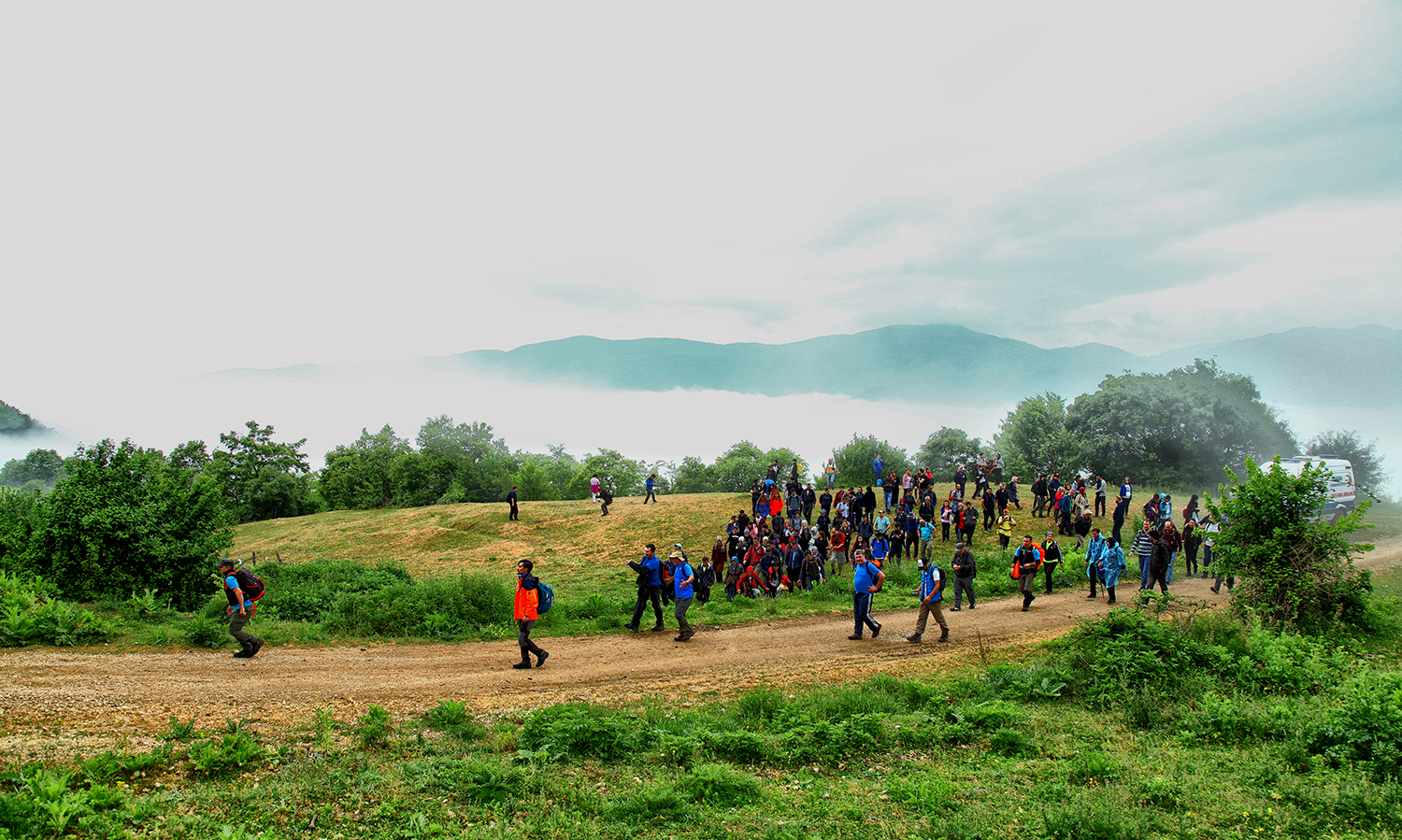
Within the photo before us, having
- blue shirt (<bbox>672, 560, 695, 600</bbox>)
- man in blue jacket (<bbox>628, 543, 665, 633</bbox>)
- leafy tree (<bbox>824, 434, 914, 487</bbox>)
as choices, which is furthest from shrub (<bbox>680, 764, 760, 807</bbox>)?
leafy tree (<bbox>824, 434, 914, 487</bbox>)

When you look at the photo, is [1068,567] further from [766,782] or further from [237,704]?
[237,704]

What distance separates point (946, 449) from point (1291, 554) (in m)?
Answer: 63.3

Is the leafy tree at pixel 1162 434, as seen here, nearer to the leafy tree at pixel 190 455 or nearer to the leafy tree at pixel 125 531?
the leafy tree at pixel 125 531

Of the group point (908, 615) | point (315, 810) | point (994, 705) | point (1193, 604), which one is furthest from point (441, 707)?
point (1193, 604)

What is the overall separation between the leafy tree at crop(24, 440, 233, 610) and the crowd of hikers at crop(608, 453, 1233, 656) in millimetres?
11069

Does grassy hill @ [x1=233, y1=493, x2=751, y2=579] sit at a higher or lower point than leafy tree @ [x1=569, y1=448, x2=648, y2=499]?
lower

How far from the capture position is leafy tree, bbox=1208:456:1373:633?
11.7 m

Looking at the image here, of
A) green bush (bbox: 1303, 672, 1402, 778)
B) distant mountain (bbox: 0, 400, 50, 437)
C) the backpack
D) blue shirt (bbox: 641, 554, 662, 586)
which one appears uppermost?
distant mountain (bbox: 0, 400, 50, 437)

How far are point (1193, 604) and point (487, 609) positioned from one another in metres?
14.0

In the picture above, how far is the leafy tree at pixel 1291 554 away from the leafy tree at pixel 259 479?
6454 cm

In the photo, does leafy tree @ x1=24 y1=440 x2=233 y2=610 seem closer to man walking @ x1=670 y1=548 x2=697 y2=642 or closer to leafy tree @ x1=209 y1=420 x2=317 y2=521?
man walking @ x1=670 y1=548 x2=697 y2=642

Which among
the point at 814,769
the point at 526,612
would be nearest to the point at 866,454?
the point at 526,612

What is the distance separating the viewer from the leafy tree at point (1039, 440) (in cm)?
4950

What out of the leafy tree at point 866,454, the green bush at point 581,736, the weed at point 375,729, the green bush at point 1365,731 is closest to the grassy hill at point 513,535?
the weed at point 375,729
